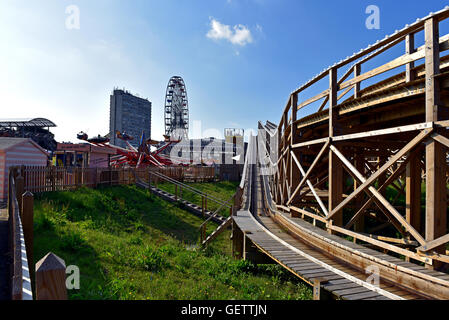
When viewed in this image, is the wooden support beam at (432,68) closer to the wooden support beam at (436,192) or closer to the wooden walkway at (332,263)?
the wooden support beam at (436,192)

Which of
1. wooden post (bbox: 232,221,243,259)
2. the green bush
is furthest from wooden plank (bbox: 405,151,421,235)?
the green bush

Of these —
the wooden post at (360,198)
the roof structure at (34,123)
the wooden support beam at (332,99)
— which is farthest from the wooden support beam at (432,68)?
the roof structure at (34,123)

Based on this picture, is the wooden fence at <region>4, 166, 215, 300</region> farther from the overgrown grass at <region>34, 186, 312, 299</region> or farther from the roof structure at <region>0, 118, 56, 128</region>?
the roof structure at <region>0, 118, 56, 128</region>

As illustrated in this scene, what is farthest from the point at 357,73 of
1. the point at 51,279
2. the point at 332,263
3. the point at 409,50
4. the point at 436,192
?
the point at 51,279

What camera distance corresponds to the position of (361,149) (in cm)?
878

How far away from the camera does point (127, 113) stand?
119 meters

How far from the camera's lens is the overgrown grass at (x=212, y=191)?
61.2 ft

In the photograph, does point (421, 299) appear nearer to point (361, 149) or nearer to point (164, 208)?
point (361, 149)

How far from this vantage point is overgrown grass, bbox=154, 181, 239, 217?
18.6 metres

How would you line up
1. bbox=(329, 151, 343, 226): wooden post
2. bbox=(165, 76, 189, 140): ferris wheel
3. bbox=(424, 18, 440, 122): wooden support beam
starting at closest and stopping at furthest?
bbox=(424, 18, 440, 122): wooden support beam → bbox=(329, 151, 343, 226): wooden post → bbox=(165, 76, 189, 140): ferris wheel

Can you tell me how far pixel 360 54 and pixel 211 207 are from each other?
14078 mm

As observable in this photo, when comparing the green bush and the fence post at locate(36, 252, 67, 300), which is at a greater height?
the fence post at locate(36, 252, 67, 300)

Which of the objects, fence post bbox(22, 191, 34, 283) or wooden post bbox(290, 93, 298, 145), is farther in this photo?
wooden post bbox(290, 93, 298, 145)

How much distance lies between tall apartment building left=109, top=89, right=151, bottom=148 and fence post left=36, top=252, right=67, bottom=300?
115m
